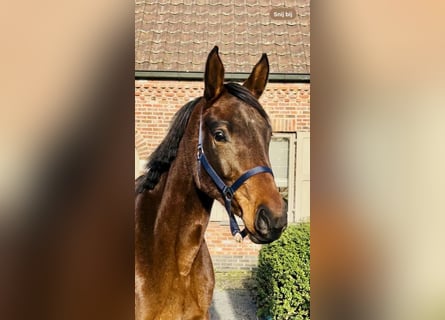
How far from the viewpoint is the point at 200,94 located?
4.76ft

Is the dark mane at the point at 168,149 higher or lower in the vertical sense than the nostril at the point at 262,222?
higher

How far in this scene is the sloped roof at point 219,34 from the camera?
1.50m

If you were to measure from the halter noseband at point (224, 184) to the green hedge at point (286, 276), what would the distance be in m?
0.25

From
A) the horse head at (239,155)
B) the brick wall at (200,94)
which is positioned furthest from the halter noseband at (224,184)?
the brick wall at (200,94)

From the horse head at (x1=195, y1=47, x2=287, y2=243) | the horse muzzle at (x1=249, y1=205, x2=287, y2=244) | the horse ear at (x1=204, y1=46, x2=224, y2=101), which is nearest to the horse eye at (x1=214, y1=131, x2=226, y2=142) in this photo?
the horse head at (x1=195, y1=47, x2=287, y2=243)

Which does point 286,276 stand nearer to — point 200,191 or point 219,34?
point 200,191

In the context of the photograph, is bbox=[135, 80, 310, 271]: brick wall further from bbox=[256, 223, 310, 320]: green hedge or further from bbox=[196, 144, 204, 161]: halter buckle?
bbox=[196, 144, 204, 161]: halter buckle

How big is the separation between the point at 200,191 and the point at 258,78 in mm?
485

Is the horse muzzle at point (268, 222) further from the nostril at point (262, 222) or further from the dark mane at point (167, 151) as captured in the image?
the dark mane at point (167, 151)

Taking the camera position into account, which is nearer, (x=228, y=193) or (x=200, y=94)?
(x=228, y=193)

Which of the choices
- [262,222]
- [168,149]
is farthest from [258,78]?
[262,222]

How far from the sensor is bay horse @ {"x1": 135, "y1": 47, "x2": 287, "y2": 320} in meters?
1.30
